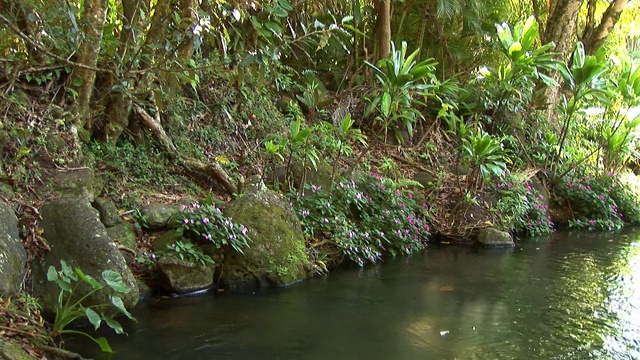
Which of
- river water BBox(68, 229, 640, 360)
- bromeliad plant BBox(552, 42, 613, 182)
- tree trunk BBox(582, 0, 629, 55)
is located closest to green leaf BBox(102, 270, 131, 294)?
river water BBox(68, 229, 640, 360)

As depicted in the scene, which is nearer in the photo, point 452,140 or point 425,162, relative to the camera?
point 425,162

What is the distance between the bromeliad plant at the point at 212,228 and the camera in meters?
4.73

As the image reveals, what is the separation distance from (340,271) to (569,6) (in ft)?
24.6

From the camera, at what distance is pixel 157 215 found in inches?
194

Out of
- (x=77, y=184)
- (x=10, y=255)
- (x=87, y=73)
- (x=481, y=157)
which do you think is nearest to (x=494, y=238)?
(x=481, y=157)

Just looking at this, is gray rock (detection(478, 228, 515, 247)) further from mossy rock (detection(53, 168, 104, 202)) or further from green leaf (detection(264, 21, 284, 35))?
mossy rock (detection(53, 168, 104, 202))

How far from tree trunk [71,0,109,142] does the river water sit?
2073 millimetres

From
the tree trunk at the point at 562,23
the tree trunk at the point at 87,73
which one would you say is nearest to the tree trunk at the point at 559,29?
the tree trunk at the point at 562,23

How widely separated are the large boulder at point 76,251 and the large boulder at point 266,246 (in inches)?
46.9

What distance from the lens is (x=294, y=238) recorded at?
534 centimetres

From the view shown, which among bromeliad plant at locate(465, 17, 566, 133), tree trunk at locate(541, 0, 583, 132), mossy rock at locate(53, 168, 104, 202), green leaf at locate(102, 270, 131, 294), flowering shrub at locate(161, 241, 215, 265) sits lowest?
flowering shrub at locate(161, 241, 215, 265)

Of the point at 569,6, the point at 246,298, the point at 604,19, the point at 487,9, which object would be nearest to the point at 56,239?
the point at 246,298

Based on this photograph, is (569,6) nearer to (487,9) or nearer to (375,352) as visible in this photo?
(487,9)

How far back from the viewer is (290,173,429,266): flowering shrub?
597cm
